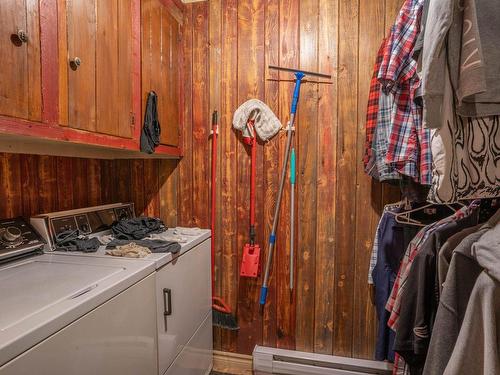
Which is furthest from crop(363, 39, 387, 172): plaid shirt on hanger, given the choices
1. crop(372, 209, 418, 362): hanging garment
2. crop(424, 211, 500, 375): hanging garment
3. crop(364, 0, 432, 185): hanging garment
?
crop(424, 211, 500, 375): hanging garment

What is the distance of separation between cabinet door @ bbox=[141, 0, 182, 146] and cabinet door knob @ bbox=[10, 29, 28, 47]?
62 centimetres

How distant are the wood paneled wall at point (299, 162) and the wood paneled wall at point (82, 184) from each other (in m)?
0.16

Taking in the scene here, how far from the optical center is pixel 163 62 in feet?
5.55

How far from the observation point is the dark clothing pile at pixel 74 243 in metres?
1.32

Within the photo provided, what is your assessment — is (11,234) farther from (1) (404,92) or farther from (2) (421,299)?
(1) (404,92)

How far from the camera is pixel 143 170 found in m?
2.00

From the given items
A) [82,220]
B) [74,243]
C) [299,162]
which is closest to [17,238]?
[74,243]

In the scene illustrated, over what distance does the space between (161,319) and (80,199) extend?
3.21 feet

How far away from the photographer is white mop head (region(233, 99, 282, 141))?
5.84ft

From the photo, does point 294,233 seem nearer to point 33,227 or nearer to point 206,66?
point 206,66

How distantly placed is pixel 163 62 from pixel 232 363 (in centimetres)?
188

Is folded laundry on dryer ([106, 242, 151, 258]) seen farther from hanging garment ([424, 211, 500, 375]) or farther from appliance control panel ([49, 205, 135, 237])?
hanging garment ([424, 211, 500, 375])

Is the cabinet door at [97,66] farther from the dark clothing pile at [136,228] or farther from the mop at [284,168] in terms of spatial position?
the mop at [284,168]

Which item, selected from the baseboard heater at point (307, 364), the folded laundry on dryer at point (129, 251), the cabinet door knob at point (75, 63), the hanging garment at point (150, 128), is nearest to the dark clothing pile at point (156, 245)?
the folded laundry on dryer at point (129, 251)
